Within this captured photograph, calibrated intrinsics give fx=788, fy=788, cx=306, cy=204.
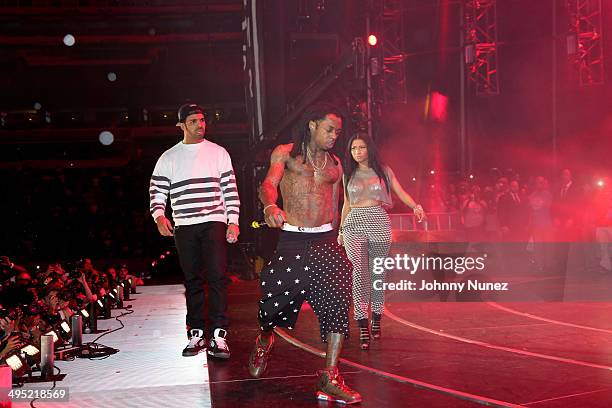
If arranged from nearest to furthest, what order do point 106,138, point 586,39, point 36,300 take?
point 36,300
point 586,39
point 106,138

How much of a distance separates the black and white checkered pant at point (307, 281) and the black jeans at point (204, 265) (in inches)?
53.2

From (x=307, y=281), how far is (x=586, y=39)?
1799 centimetres

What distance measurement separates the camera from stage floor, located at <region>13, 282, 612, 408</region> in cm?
541

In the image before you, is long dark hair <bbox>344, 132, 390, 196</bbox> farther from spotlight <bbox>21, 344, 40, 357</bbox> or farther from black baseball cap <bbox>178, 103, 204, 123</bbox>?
spotlight <bbox>21, 344, 40, 357</bbox>

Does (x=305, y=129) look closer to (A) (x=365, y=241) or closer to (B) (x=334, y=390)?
(B) (x=334, y=390)

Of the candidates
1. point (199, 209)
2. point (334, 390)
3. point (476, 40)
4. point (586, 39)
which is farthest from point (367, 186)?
point (476, 40)

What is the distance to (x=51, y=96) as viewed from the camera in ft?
110

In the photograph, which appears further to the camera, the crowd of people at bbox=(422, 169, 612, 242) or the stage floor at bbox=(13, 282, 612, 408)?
the crowd of people at bbox=(422, 169, 612, 242)

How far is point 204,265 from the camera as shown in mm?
7398

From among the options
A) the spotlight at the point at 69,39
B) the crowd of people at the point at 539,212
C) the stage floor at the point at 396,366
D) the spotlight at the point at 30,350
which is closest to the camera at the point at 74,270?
the stage floor at the point at 396,366

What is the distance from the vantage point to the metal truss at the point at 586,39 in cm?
2083

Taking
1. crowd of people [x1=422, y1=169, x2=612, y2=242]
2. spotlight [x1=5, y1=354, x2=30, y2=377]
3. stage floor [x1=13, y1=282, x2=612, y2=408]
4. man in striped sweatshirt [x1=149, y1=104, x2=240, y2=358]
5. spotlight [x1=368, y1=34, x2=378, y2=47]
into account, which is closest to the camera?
stage floor [x1=13, y1=282, x2=612, y2=408]

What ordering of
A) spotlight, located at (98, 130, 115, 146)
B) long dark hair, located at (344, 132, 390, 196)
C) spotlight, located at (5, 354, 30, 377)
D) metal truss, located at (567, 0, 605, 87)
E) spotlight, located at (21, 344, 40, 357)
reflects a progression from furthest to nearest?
1. spotlight, located at (98, 130, 115, 146)
2. metal truss, located at (567, 0, 605, 87)
3. long dark hair, located at (344, 132, 390, 196)
4. spotlight, located at (21, 344, 40, 357)
5. spotlight, located at (5, 354, 30, 377)

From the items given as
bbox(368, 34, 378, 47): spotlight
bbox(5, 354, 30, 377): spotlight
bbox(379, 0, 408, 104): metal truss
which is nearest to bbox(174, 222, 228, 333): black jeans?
bbox(5, 354, 30, 377): spotlight
